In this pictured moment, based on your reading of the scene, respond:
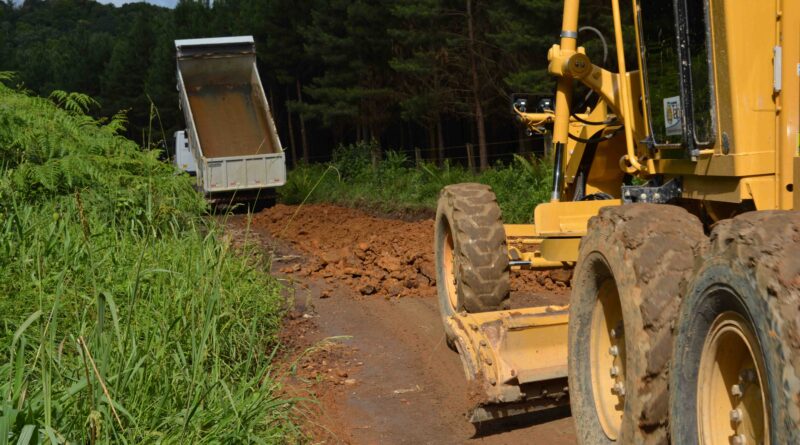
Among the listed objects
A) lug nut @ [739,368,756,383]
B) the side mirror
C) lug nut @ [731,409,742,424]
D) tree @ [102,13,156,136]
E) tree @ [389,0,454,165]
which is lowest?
lug nut @ [731,409,742,424]

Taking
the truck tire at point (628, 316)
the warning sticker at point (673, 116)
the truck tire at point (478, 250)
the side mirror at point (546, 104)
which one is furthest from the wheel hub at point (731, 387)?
the side mirror at point (546, 104)

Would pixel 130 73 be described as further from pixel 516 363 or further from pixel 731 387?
pixel 731 387

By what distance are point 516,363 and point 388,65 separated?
86.4 feet

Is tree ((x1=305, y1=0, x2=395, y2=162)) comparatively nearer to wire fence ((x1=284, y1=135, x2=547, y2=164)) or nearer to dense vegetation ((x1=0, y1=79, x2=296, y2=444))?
wire fence ((x1=284, y1=135, x2=547, y2=164))

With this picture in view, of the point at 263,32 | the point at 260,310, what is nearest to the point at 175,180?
the point at 260,310

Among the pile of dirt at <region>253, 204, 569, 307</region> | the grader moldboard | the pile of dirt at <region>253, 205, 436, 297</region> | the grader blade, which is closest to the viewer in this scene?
the grader moldboard

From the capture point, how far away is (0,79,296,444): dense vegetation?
12.4ft

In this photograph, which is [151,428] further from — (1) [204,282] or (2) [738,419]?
(2) [738,419]

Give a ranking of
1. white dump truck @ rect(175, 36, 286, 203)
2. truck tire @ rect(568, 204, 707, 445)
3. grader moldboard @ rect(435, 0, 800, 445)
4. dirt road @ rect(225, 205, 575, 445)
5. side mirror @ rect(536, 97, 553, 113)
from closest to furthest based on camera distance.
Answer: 1. grader moldboard @ rect(435, 0, 800, 445)
2. truck tire @ rect(568, 204, 707, 445)
3. dirt road @ rect(225, 205, 575, 445)
4. side mirror @ rect(536, 97, 553, 113)
5. white dump truck @ rect(175, 36, 286, 203)

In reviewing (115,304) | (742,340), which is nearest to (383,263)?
(115,304)

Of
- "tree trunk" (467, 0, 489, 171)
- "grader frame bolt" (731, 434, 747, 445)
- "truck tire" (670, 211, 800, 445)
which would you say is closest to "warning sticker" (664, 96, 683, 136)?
"truck tire" (670, 211, 800, 445)

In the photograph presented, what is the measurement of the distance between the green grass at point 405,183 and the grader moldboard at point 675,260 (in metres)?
7.36

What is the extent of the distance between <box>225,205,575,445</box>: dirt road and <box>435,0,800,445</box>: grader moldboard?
19.5 inches

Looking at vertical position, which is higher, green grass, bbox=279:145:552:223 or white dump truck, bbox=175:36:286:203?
white dump truck, bbox=175:36:286:203
